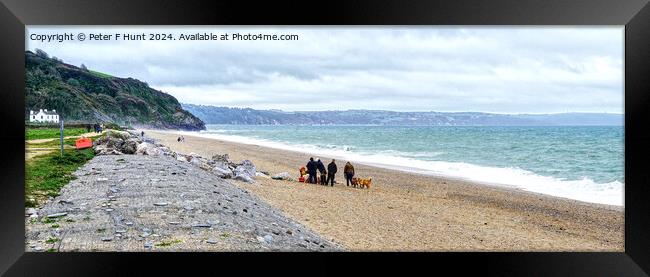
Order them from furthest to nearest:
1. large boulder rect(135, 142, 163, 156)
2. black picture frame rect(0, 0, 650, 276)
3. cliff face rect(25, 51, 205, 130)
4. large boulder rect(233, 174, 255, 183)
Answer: large boulder rect(233, 174, 255, 183) < large boulder rect(135, 142, 163, 156) < cliff face rect(25, 51, 205, 130) < black picture frame rect(0, 0, 650, 276)

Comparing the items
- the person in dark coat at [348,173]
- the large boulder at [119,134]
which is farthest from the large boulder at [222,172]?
the person in dark coat at [348,173]

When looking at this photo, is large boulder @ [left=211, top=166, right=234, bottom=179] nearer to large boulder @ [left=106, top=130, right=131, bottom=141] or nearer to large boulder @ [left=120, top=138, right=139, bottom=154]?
large boulder @ [left=120, top=138, right=139, bottom=154]

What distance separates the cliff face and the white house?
65 mm

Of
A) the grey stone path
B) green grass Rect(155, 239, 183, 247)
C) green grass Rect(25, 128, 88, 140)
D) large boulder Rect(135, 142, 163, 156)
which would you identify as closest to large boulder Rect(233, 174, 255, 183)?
large boulder Rect(135, 142, 163, 156)

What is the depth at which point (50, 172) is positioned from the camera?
657 cm

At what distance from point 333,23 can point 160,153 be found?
5.57 meters

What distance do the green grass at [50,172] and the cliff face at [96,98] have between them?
531 millimetres

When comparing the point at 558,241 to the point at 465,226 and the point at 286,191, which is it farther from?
the point at 286,191

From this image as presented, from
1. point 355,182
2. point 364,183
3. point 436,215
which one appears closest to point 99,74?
point 355,182

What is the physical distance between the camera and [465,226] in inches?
311

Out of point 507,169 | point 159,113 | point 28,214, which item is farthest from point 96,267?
point 507,169

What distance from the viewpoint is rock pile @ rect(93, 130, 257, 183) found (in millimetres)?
8344

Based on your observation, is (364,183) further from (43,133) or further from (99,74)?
(43,133)

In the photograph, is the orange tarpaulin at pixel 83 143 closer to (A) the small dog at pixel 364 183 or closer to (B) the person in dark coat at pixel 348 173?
(B) the person in dark coat at pixel 348 173
